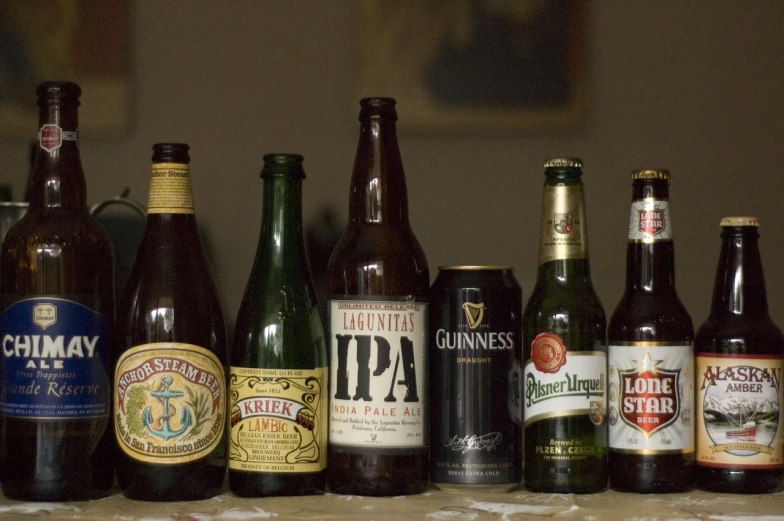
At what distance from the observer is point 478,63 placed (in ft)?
4.80

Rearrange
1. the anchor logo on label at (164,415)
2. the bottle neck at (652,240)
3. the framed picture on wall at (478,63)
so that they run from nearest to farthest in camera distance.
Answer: the anchor logo on label at (164,415), the bottle neck at (652,240), the framed picture on wall at (478,63)

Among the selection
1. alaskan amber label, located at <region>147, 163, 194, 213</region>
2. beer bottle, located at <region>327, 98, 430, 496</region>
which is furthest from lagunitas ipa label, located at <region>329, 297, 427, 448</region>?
alaskan amber label, located at <region>147, 163, 194, 213</region>

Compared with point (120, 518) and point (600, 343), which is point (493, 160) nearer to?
point (600, 343)

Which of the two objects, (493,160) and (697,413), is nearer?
(697,413)

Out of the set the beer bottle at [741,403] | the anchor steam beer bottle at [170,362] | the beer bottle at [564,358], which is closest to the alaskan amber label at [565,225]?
the beer bottle at [564,358]

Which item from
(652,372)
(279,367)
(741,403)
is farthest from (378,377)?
(741,403)

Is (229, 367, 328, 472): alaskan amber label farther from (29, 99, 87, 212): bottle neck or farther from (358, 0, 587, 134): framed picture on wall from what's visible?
(358, 0, 587, 134): framed picture on wall

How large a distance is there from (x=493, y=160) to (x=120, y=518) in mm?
788

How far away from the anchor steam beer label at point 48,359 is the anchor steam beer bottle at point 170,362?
45mm

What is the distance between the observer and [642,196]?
46.7 inches

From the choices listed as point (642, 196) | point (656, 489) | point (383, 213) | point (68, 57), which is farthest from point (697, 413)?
point (68, 57)

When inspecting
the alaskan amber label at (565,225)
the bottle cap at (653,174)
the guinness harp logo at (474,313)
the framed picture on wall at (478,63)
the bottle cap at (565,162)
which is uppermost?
the framed picture on wall at (478,63)

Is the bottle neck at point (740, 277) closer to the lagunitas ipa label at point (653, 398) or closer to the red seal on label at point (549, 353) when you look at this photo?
the lagunitas ipa label at point (653, 398)

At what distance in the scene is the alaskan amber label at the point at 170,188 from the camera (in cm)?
114
